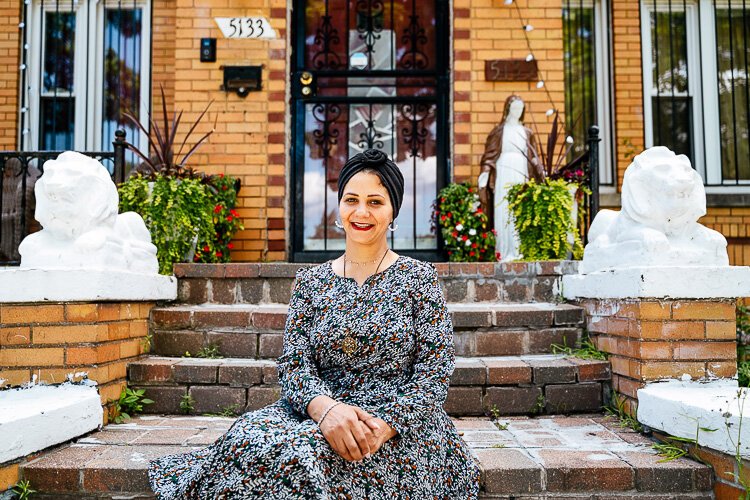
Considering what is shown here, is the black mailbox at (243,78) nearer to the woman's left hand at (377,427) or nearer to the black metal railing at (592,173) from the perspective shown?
the black metal railing at (592,173)

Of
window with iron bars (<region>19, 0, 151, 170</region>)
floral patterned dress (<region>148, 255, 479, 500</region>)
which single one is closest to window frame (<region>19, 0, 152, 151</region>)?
window with iron bars (<region>19, 0, 151, 170</region>)

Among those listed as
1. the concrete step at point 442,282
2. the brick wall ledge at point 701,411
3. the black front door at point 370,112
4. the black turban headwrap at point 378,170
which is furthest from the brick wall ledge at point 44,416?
the black front door at point 370,112

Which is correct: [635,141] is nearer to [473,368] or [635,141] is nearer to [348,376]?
[473,368]

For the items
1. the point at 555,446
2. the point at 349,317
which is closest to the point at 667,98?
the point at 555,446

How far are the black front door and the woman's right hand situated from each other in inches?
158

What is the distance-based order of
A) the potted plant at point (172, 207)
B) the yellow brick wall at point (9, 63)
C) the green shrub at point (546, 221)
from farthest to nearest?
the yellow brick wall at point (9, 63) < the green shrub at point (546, 221) < the potted plant at point (172, 207)

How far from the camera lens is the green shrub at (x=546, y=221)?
422 centimetres

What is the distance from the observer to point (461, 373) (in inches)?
120

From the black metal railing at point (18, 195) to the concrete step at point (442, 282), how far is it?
979 mm

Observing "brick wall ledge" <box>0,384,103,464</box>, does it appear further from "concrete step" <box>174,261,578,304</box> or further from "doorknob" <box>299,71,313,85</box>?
"doorknob" <box>299,71,313,85</box>

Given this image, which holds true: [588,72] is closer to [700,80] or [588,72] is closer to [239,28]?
[700,80]

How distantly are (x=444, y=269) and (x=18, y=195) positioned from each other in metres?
3.77

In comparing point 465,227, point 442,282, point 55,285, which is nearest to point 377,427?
point 55,285

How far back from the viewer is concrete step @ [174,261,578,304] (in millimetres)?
3816
